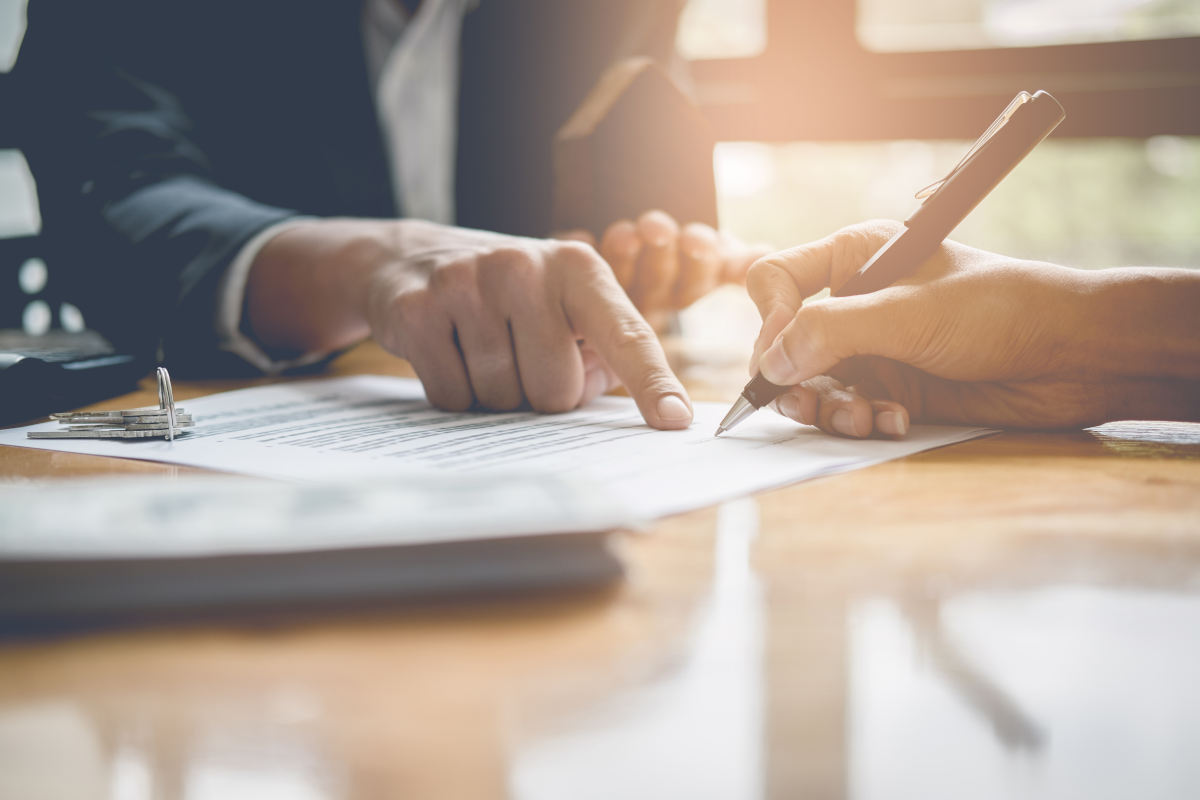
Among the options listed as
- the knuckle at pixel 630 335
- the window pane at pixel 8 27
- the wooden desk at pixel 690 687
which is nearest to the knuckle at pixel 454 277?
the knuckle at pixel 630 335

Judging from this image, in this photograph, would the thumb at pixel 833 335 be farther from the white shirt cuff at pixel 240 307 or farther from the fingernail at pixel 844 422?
the white shirt cuff at pixel 240 307

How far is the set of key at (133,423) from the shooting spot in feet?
1.83

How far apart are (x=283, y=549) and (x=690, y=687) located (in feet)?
0.40

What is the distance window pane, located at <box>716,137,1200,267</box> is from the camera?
2.02m

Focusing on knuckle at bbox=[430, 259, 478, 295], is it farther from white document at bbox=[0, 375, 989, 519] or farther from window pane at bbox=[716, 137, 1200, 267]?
window pane at bbox=[716, 137, 1200, 267]

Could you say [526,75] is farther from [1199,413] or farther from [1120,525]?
[1120,525]

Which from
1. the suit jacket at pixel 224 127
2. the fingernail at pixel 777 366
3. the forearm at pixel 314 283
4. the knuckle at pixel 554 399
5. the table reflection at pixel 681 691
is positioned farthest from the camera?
the suit jacket at pixel 224 127

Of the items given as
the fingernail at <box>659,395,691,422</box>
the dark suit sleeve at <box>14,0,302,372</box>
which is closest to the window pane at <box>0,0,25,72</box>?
the dark suit sleeve at <box>14,0,302,372</box>

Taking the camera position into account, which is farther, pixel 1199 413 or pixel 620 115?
pixel 620 115

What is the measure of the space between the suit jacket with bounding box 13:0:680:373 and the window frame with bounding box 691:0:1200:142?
0.64m

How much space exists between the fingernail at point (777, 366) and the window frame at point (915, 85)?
5.25ft

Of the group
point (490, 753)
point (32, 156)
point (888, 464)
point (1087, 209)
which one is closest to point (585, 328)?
point (888, 464)

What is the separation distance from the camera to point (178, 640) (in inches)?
10.2

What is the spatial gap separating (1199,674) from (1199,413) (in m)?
0.42
